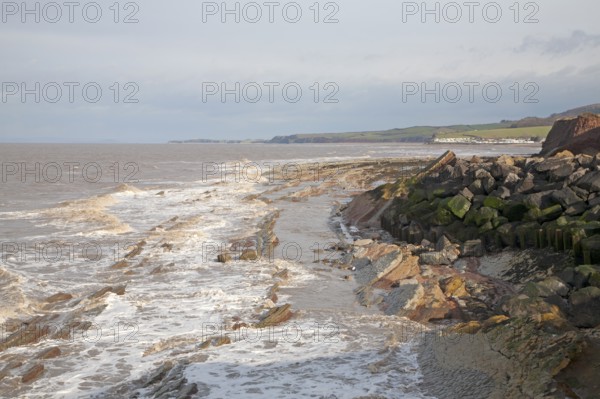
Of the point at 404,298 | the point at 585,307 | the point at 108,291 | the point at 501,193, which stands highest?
the point at 501,193

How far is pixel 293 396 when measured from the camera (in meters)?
7.54

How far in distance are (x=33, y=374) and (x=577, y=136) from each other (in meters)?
23.2

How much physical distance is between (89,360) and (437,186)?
47.1ft

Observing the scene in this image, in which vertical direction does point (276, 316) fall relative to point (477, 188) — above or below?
below

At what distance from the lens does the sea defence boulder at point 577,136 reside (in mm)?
22438

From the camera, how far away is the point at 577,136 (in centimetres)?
2405

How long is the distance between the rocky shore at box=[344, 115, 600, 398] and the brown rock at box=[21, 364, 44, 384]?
596cm

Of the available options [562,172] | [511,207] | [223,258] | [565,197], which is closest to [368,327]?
[223,258]

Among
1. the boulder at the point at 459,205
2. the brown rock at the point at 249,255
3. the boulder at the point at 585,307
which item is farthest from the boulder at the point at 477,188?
the boulder at the point at 585,307

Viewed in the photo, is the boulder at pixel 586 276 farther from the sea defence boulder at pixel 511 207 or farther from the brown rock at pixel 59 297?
the brown rock at pixel 59 297

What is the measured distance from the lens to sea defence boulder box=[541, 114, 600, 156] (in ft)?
73.6

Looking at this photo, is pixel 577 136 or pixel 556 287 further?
pixel 577 136

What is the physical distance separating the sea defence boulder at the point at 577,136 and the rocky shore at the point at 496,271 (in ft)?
0.70

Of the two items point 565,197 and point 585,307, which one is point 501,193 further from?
point 585,307
